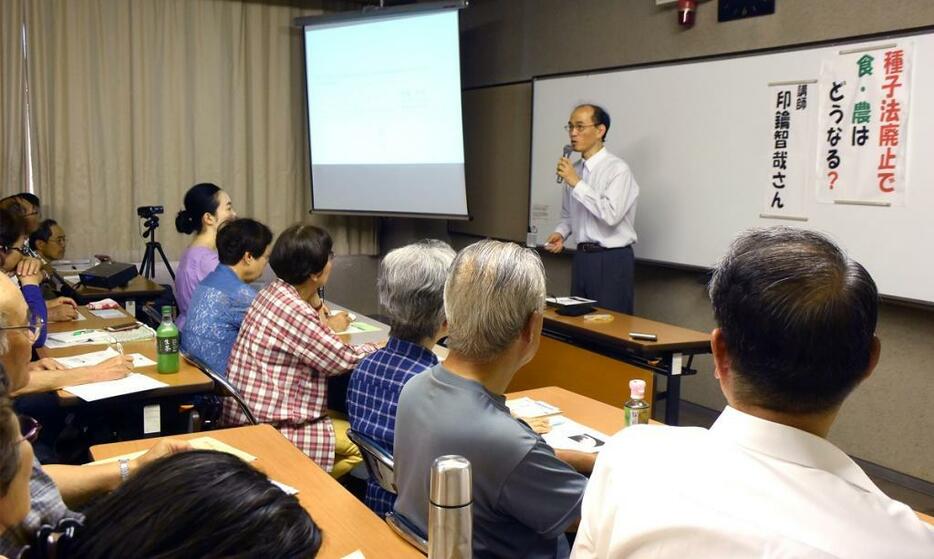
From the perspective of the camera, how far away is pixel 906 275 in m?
3.52

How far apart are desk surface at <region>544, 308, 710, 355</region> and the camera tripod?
10.7ft

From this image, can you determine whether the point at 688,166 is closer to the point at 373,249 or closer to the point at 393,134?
the point at 393,134

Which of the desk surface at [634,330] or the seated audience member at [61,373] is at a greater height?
the seated audience member at [61,373]

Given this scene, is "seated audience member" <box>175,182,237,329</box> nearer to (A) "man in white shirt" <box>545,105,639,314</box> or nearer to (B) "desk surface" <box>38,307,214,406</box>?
(B) "desk surface" <box>38,307,214,406</box>

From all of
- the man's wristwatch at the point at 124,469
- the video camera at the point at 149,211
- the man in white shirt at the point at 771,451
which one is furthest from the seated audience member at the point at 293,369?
the video camera at the point at 149,211

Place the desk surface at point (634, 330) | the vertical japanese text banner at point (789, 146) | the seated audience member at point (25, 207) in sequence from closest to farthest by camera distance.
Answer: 1. the desk surface at point (634, 330)
2. the seated audience member at point (25, 207)
3. the vertical japanese text banner at point (789, 146)

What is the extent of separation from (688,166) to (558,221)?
1.14 meters

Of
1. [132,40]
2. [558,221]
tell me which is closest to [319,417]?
[558,221]

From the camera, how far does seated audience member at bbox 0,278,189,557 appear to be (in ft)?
3.88

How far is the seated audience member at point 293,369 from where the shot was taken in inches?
99.4

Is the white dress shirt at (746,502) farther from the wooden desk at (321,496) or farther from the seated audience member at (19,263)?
the seated audience member at (19,263)

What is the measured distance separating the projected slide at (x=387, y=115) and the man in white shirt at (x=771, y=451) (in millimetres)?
4901

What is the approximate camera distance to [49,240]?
17.3 feet

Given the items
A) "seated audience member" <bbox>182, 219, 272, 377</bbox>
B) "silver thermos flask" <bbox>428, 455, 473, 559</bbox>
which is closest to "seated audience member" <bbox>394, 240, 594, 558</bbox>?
"silver thermos flask" <bbox>428, 455, 473, 559</bbox>
